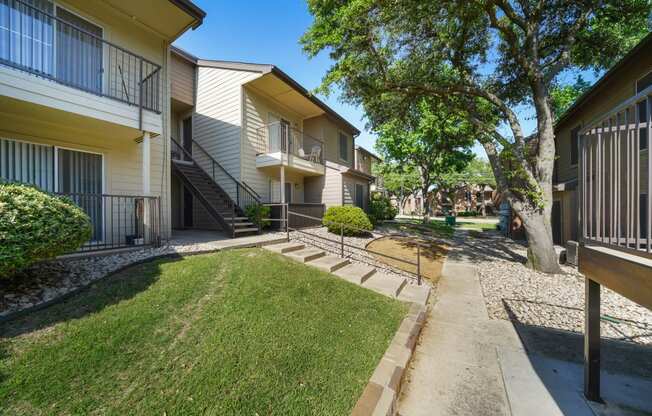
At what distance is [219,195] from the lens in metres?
9.62

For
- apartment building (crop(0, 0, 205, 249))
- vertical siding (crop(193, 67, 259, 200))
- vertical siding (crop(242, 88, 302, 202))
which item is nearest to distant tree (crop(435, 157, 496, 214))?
vertical siding (crop(242, 88, 302, 202))

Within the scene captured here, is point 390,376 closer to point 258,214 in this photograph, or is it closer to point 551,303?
point 551,303

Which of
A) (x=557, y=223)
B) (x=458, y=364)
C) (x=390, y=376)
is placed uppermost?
(x=557, y=223)

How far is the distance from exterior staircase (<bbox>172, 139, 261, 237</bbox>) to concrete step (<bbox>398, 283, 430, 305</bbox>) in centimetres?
513

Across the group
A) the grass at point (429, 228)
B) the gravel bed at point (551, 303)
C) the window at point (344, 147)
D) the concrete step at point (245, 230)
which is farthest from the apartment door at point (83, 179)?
the grass at point (429, 228)

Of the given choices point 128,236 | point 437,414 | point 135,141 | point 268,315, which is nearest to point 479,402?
point 437,414

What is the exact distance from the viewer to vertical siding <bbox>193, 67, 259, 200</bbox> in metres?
10.3

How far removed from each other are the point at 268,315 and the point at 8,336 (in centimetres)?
270

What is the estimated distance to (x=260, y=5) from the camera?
29.2ft

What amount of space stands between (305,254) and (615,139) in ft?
18.5

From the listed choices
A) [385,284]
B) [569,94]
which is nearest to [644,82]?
[385,284]

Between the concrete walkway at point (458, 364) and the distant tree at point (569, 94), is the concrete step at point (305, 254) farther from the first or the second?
the distant tree at point (569, 94)

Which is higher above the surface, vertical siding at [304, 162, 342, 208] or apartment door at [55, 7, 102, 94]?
apartment door at [55, 7, 102, 94]

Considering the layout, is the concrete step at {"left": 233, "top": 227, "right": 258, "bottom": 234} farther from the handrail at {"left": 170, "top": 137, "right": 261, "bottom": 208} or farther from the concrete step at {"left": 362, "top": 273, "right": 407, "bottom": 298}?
the concrete step at {"left": 362, "top": 273, "right": 407, "bottom": 298}
